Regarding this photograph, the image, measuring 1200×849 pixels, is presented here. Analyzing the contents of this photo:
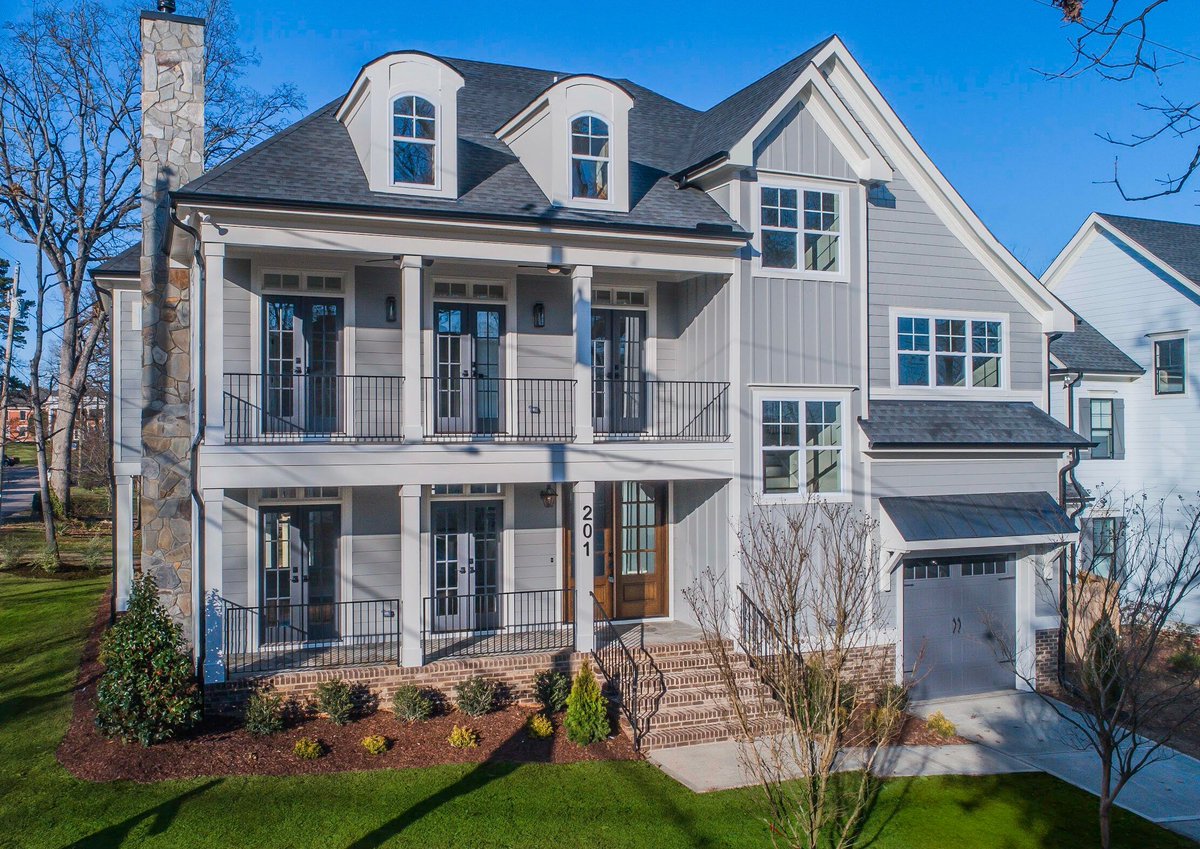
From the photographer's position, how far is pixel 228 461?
1195 centimetres

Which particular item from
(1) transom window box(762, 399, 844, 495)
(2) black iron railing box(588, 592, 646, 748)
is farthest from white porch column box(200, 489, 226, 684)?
(1) transom window box(762, 399, 844, 495)

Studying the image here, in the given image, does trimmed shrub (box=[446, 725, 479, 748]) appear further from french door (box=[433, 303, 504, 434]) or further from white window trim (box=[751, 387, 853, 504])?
white window trim (box=[751, 387, 853, 504])

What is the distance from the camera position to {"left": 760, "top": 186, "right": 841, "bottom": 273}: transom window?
48.6 feet

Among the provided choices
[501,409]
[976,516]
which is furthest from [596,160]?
[976,516]

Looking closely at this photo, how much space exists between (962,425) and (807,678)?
24.3ft

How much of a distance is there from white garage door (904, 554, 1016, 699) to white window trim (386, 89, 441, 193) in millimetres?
9868

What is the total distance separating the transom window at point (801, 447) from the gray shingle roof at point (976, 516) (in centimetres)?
110

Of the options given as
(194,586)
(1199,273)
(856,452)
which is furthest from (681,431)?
(1199,273)

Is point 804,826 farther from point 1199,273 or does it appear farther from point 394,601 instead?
point 1199,273

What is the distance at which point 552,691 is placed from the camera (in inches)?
497

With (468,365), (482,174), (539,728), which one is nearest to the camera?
(539,728)

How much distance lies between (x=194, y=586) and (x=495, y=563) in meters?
4.49

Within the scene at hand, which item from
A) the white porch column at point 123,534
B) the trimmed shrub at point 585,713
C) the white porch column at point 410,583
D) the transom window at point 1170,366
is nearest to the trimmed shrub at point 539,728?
the trimmed shrub at point 585,713

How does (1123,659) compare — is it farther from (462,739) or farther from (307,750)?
(307,750)
